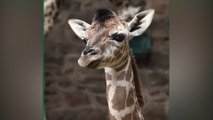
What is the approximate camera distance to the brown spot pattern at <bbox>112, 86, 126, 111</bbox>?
1.75 meters

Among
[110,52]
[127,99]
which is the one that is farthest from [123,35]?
[127,99]

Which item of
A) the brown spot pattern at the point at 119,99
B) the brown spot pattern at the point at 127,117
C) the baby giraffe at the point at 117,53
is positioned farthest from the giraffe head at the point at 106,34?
the brown spot pattern at the point at 127,117

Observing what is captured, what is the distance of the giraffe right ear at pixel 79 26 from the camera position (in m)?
1.82

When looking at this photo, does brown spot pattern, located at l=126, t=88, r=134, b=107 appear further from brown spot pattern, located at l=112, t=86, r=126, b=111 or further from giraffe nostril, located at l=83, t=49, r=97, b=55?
giraffe nostril, located at l=83, t=49, r=97, b=55

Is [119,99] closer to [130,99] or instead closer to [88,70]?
[130,99]

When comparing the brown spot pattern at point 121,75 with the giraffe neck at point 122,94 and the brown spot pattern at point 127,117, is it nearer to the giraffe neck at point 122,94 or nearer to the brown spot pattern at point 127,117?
the giraffe neck at point 122,94

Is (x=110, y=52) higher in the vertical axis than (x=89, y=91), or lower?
higher

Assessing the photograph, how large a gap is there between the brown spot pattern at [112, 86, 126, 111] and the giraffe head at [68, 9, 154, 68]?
5.0 inches

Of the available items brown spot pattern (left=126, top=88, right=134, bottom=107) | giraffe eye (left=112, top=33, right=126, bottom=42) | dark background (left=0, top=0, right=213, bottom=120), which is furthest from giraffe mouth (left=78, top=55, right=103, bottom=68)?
dark background (left=0, top=0, right=213, bottom=120)
